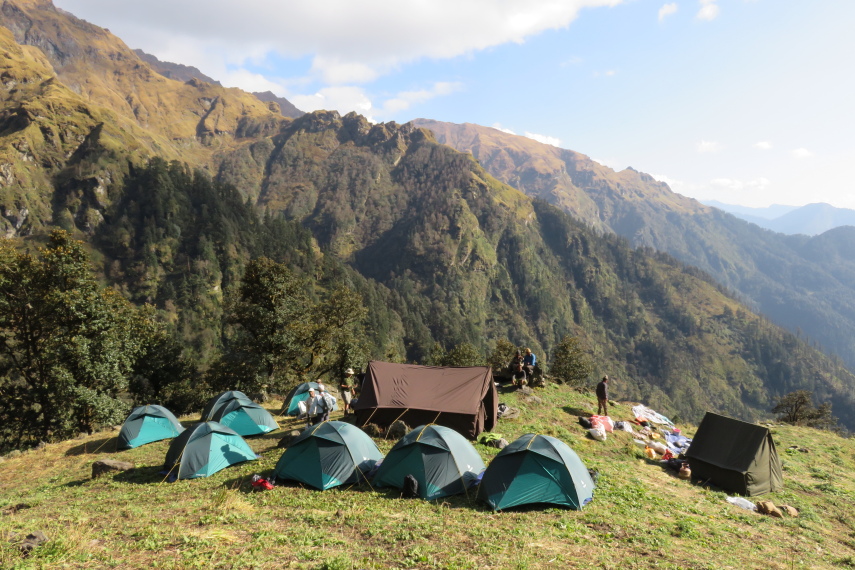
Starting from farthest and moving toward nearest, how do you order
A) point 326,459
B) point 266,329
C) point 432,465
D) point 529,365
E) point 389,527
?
point 266,329 < point 529,365 < point 326,459 < point 432,465 < point 389,527

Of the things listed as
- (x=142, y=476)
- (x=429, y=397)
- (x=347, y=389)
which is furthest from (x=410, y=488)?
(x=142, y=476)

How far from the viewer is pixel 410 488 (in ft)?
42.4

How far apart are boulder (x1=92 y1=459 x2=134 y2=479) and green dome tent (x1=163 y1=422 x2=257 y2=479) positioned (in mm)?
2299

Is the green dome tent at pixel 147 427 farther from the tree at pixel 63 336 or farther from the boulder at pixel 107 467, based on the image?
the tree at pixel 63 336

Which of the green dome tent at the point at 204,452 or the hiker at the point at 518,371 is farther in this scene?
the hiker at the point at 518,371

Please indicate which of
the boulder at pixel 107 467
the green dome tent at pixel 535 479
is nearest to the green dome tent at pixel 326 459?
the green dome tent at pixel 535 479

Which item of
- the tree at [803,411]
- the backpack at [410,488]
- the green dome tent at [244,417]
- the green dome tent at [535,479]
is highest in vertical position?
the green dome tent at [535,479]

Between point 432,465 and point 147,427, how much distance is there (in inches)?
666

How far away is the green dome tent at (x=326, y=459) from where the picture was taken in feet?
45.3

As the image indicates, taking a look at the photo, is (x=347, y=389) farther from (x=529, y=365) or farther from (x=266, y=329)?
(x=266, y=329)

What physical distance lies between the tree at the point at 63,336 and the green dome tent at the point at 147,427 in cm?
650

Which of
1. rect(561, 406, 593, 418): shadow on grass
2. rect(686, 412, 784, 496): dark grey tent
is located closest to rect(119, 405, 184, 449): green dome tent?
rect(561, 406, 593, 418): shadow on grass

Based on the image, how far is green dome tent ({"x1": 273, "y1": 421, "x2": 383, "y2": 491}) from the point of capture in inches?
543

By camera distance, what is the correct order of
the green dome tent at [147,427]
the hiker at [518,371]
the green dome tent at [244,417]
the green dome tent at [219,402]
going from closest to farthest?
1. the green dome tent at [147,427]
2. the green dome tent at [244,417]
3. the green dome tent at [219,402]
4. the hiker at [518,371]
